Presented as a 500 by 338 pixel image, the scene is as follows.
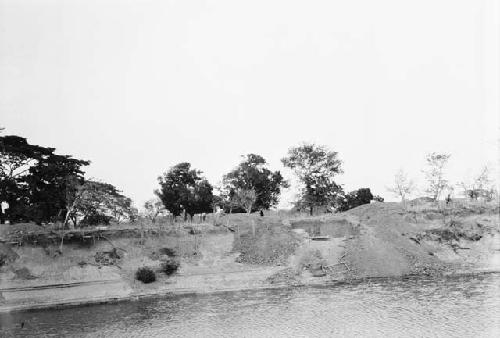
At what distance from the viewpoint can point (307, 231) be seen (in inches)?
2258

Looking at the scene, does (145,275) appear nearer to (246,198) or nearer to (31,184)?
(31,184)

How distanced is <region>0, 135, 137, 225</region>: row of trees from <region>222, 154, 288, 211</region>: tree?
1055 inches

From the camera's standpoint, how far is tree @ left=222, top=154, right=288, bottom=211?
265 ft

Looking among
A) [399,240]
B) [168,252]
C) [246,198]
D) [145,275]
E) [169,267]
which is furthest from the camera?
[246,198]

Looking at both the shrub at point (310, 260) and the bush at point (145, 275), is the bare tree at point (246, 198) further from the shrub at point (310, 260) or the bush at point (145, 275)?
the bush at point (145, 275)

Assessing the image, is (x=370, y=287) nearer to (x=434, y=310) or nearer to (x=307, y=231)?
(x=434, y=310)

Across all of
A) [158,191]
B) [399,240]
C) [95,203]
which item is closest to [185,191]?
[158,191]

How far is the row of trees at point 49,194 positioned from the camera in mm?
50688

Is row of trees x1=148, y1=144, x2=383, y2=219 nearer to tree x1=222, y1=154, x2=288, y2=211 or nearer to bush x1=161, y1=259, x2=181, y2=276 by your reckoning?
tree x1=222, y1=154, x2=288, y2=211

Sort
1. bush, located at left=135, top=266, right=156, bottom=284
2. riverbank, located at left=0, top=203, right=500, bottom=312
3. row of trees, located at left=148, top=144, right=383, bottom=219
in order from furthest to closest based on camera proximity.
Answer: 1. row of trees, located at left=148, top=144, right=383, bottom=219
2. bush, located at left=135, top=266, right=156, bottom=284
3. riverbank, located at left=0, top=203, right=500, bottom=312

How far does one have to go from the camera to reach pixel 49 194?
52656 millimetres

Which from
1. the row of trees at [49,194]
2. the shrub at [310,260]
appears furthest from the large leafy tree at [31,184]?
the shrub at [310,260]

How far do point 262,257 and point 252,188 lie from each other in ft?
99.0

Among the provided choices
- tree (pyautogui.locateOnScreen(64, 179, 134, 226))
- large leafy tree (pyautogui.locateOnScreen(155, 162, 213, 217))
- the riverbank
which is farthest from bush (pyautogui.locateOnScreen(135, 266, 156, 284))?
large leafy tree (pyautogui.locateOnScreen(155, 162, 213, 217))
